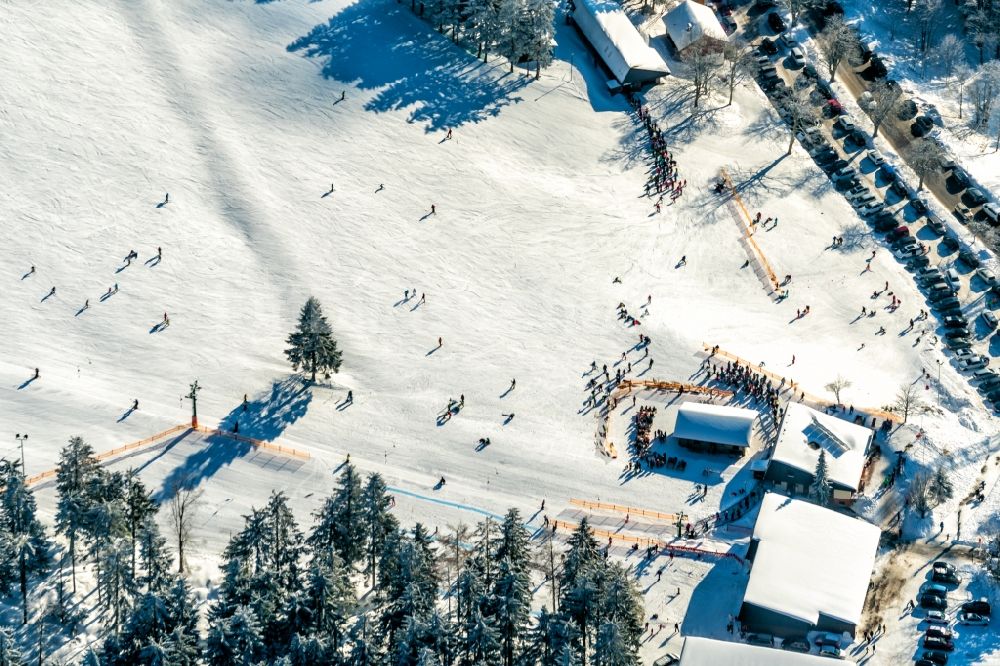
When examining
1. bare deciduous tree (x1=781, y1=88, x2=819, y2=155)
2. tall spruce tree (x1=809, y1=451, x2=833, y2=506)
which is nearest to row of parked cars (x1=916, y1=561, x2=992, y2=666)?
tall spruce tree (x1=809, y1=451, x2=833, y2=506)

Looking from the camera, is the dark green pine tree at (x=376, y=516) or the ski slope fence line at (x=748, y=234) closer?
the dark green pine tree at (x=376, y=516)

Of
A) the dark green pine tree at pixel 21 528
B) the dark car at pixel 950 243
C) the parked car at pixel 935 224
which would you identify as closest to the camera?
the dark green pine tree at pixel 21 528

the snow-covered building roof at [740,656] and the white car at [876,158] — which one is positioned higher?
the white car at [876,158]

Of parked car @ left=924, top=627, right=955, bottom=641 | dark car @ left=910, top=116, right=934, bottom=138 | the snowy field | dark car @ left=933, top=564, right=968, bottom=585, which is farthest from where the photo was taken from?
dark car @ left=910, top=116, right=934, bottom=138

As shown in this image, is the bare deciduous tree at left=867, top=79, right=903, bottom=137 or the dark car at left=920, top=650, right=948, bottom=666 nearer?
the dark car at left=920, top=650, right=948, bottom=666

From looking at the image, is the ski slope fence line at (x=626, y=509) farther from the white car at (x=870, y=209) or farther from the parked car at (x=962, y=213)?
the parked car at (x=962, y=213)

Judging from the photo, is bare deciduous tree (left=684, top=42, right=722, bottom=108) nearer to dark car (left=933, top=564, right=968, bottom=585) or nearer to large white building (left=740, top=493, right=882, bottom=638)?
large white building (left=740, top=493, right=882, bottom=638)

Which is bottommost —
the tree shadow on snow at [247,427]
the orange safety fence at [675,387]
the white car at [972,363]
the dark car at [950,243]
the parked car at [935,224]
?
the white car at [972,363]

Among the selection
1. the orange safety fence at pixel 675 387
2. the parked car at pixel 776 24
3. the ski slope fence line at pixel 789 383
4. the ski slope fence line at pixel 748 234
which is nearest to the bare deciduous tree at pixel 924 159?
the ski slope fence line at pixel 748 234
